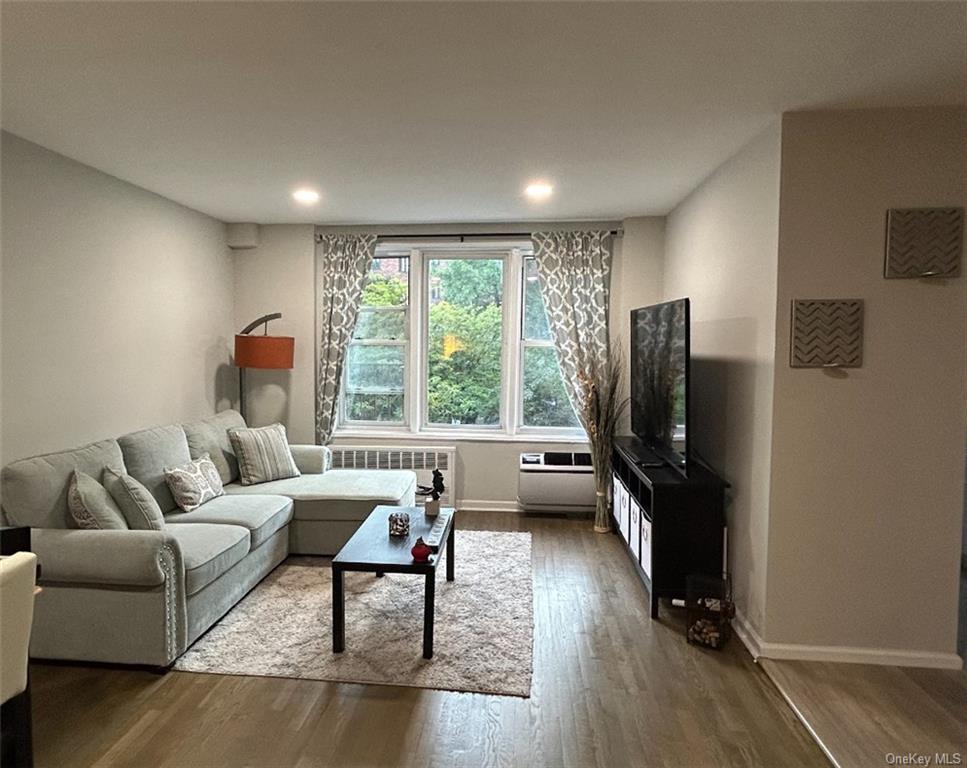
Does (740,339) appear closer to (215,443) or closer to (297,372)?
(215,443)

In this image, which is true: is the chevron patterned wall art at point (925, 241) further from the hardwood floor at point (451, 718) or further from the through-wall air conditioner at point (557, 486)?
the through-wall air conditioner at point (557, 486)

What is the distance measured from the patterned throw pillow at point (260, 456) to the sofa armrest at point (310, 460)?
0.09 metres

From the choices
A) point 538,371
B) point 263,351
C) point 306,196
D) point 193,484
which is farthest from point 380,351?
point 193,484

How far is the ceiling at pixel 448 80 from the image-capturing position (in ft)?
5.70

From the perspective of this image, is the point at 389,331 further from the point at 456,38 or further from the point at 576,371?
the point at 456,38

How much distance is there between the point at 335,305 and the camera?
489 centimetres

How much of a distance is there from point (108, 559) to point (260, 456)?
168 centimetres

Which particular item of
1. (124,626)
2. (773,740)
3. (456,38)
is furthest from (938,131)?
(124,626)

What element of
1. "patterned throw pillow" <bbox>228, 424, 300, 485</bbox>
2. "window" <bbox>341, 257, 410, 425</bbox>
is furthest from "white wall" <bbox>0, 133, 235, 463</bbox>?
"window" <bbox>341, 257, 410, 425</bbox>

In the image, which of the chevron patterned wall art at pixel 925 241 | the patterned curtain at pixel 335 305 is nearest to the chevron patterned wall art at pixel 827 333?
the chevron patterned wall art at pixel 925 241

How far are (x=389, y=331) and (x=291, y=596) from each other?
8.38 ft

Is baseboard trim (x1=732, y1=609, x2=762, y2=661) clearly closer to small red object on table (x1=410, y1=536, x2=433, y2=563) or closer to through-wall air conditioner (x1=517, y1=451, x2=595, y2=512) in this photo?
small red object on table (x1=410, y1=536, x2=433, y2=563)

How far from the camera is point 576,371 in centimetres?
470

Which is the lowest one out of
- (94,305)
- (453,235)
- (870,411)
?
(870,411)
